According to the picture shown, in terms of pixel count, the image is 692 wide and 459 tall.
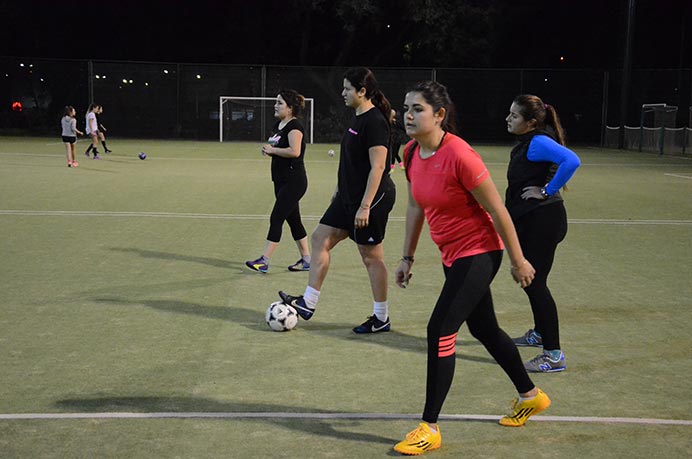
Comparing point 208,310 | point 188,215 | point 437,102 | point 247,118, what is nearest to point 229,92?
point 247,118

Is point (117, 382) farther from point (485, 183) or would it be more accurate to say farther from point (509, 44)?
point (509, 44)

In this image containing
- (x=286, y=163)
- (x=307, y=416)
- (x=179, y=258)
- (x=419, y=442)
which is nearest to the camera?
(x=419, y=442)

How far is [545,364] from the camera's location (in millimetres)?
6172

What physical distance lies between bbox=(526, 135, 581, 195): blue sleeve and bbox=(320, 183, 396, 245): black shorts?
4.27 ft

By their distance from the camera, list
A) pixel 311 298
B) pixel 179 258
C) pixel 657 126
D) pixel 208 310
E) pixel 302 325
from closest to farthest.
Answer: pixel 311 298, pixel 302 325, pixel 208 310, pixel 179 258, pixel 657 126

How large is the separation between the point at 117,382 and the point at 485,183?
2.84 meters

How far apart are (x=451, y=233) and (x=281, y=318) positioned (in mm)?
2768

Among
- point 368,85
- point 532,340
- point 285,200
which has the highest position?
point 368,85

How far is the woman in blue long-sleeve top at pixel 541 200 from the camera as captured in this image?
6195 millimetres

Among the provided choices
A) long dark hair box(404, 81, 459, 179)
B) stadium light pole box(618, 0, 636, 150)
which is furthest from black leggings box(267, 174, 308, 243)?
stadium light pole box(618, 0, 636, 150)

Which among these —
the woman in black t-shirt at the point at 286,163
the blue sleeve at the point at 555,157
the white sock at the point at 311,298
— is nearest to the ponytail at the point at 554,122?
the blue sleeve at the point at 555,157

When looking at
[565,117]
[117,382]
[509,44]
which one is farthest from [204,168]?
[509,44]

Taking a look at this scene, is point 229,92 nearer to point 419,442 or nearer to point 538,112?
point 538,112

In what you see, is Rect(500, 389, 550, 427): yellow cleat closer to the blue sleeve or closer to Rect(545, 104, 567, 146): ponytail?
the blue sleeve
